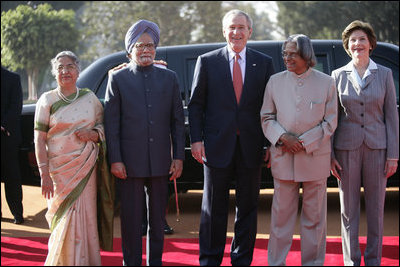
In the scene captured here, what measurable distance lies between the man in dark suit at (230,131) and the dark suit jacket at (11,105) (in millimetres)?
3127

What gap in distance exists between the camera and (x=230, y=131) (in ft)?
14.0

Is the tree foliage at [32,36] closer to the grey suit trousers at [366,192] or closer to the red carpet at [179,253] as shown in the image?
the red carpet at [179,253]

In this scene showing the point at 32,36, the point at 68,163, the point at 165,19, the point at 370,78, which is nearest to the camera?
the point at 68,163

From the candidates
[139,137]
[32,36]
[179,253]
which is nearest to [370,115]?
[139,137]

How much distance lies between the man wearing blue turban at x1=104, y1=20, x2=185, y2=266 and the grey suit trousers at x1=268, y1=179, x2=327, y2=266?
0.85 m

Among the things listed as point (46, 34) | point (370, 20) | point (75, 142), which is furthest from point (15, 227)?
point (46, 34)

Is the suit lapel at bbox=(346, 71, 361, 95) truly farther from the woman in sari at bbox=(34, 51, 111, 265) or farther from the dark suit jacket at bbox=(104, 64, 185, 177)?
the woman in sari at bbox=(34, 51, 111, 265)

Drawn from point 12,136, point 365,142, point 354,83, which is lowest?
point 12,136

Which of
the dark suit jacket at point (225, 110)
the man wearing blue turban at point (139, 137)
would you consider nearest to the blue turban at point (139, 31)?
the man wearing blue turban at point (139, 137)

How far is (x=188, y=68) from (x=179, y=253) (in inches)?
98.7

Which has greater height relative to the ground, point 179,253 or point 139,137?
point 139,137

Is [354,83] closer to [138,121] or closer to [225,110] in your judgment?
[225,110]

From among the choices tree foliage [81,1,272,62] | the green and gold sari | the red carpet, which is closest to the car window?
the red carpet

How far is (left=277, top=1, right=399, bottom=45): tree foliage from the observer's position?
31969 millimetres
